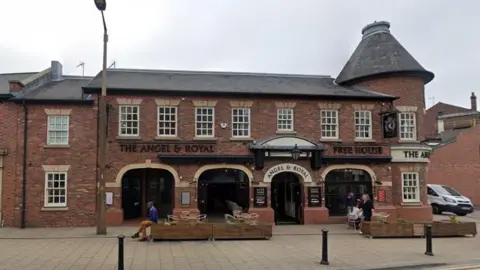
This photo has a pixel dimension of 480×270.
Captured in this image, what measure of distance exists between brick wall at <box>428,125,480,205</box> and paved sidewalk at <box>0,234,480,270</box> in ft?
67.4

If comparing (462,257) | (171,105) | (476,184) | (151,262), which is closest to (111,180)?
(171,105)

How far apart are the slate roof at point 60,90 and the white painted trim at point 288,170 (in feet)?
33.1

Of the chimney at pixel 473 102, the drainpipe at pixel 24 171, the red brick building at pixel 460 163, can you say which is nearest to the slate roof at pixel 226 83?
the drainpipe at pixel 24 171

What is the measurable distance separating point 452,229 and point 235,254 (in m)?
9.95

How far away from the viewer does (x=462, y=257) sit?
1252 cm

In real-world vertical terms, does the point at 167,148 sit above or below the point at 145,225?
above

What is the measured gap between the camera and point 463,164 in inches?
1372

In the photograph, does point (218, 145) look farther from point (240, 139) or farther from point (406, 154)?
point (406, 154)

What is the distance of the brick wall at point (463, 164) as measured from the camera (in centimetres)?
3438

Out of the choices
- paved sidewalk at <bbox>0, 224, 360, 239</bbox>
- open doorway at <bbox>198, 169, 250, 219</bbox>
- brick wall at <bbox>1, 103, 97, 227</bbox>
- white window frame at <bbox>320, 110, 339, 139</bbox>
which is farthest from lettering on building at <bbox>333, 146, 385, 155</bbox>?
brick wall at <bbox>1, 103, 97, 227</bbox>

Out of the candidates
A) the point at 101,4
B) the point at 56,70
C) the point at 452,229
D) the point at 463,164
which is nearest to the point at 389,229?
the point at 452,229

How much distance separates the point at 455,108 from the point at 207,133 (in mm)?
48739

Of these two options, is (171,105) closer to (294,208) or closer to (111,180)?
(111,180)

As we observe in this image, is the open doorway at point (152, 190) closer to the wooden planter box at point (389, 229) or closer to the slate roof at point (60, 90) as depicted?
the slate roof at point (60, 90)
